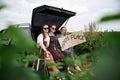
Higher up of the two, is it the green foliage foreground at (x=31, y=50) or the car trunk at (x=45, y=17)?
the car trunk at (x=45, y=17)

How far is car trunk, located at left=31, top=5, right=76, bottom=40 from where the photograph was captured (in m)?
7.43

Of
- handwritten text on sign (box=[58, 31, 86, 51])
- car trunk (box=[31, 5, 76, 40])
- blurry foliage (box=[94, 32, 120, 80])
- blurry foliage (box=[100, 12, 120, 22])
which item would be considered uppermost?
car trunk (box=[31, 5, 76, 40])

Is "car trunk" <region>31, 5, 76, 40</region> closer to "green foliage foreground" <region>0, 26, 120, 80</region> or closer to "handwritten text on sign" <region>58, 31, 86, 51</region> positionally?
"handwritten text on sign" <region>58, 31, 86, 51</region>

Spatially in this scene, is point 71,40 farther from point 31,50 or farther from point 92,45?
point 31,50

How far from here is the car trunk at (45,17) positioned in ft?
24.4

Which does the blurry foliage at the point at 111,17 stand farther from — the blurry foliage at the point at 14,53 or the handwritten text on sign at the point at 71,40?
the handwritten text on sign at the point at 71,40

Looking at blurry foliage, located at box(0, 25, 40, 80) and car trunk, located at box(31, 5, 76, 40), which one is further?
car trunk, located at box(31, 5, 76, 40)

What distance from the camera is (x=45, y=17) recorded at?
7598 millimetres

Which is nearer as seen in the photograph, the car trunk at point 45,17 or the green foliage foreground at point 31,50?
the green foliage foreground at point 31,50

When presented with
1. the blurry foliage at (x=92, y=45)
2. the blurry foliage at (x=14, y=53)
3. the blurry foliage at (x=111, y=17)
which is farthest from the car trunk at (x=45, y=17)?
the blurry foliage at (x=111, y=17)

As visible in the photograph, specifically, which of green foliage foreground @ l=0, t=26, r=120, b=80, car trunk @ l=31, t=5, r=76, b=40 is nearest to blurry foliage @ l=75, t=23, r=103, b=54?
green foliage foreground @ l=0, t=26, r=120, b=80

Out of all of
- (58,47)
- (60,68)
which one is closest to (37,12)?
(58,47)

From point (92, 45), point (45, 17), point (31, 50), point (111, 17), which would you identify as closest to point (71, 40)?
point (92, 45)

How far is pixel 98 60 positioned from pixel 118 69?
0.10 feet
